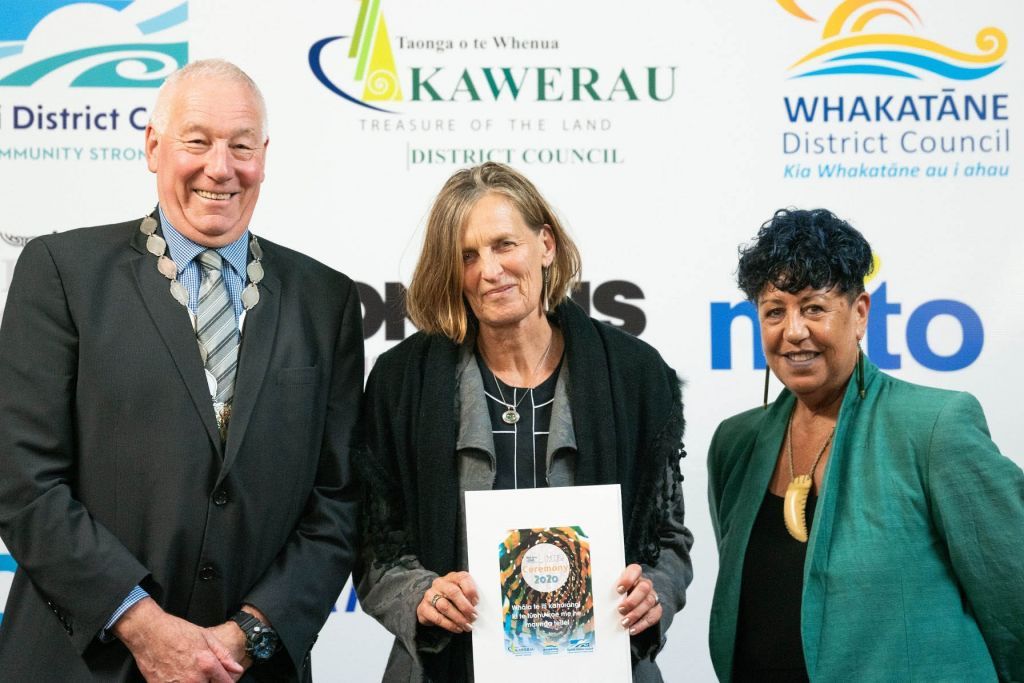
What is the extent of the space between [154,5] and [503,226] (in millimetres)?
2153

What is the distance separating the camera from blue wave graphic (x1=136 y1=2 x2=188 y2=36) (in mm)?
4066

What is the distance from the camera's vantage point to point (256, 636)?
93.4 inches

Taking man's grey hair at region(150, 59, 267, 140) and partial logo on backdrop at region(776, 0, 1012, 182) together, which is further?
partial logo on backdrop at region(776, 0, 1012, 182)

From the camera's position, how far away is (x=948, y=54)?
415 cm

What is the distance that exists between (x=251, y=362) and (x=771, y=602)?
4.29 ft

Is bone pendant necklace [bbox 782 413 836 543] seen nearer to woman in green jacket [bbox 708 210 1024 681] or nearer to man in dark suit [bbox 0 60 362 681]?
woman in green jacket [bbox 708 210 1024 681]

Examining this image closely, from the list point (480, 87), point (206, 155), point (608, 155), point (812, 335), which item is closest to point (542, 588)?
point (812, 335)

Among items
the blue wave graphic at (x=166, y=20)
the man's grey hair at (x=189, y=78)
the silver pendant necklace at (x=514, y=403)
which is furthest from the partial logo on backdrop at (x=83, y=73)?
the silver pendant necklace at (x=514, y=403)

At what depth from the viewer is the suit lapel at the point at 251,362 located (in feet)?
7.83

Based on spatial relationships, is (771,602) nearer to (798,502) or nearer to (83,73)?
(798,502)

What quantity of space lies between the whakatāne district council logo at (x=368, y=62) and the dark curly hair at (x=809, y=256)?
1.82 metres

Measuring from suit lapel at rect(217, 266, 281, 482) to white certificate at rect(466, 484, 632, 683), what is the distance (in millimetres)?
499

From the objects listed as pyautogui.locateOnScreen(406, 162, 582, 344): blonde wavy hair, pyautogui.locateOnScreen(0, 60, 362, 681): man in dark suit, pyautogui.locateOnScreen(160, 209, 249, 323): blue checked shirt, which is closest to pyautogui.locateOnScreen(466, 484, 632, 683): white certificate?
pyautogui.locateOnScreen(0, 60, 362, 681): man in dark suit

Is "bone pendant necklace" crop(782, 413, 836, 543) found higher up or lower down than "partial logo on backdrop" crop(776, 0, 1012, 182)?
lower down
